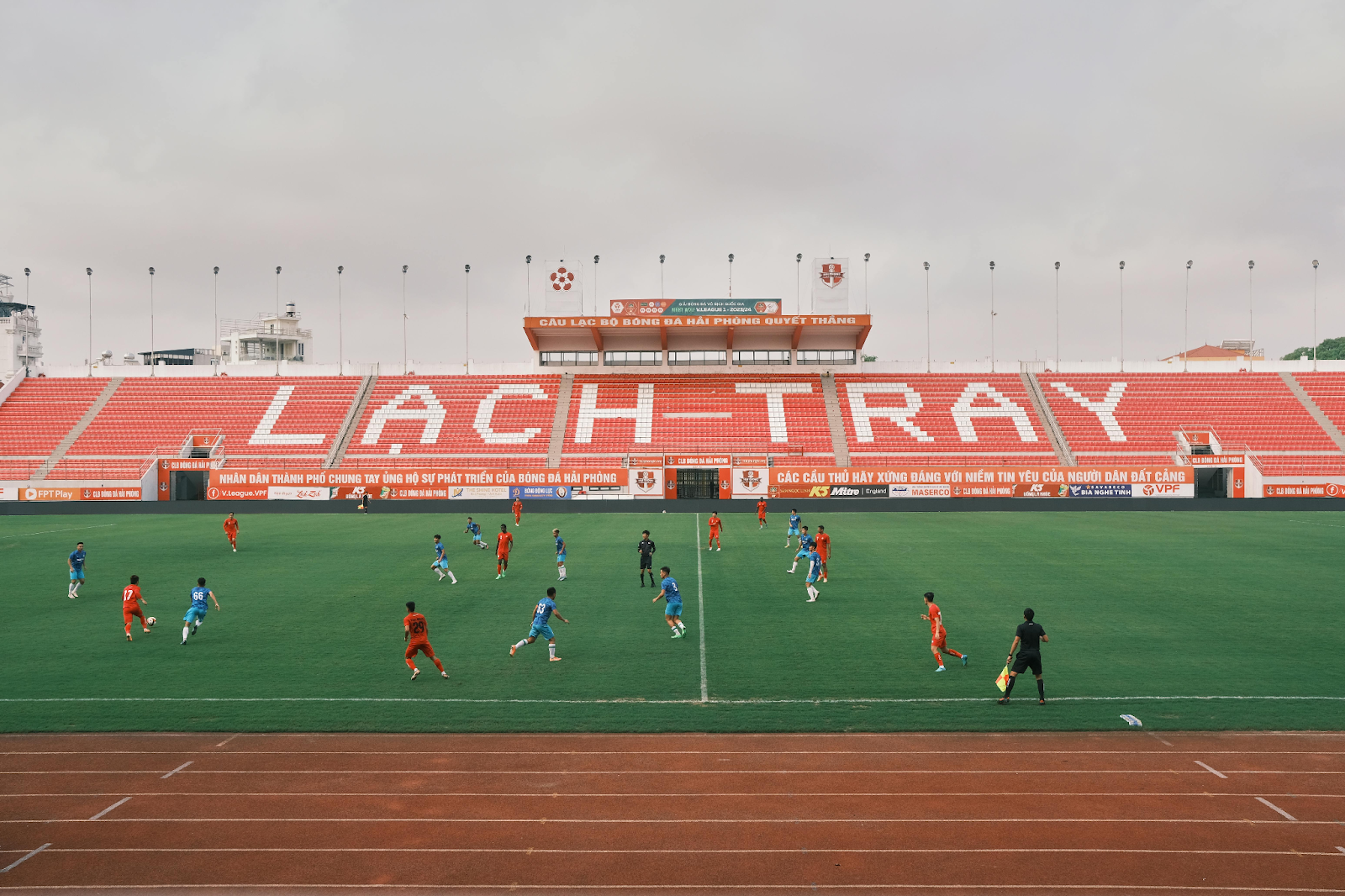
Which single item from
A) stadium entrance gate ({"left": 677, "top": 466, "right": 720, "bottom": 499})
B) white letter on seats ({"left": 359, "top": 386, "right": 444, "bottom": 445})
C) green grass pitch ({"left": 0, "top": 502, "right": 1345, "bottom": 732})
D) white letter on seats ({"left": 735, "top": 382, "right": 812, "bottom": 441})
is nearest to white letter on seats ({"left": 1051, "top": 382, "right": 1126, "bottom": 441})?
white letter on seats ({"left": 735, "top": 382, "right": 812, "bottom": 441})

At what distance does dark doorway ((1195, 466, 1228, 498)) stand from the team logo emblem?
86.9 ft

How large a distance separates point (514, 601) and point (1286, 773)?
13.9 metres

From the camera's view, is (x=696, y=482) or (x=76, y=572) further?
(x=696, y=482)

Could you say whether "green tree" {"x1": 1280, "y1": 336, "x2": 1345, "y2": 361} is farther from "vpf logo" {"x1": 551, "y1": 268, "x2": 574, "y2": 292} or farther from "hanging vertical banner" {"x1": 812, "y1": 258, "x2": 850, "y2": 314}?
"vpf logo" {"x1": 551, "y1": 268, "x2": 574, "y2": 292}

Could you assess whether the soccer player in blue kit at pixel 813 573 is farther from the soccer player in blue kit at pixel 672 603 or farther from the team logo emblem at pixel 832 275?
the team logo emblem at pixel 832 275

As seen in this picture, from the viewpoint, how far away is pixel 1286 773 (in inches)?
346

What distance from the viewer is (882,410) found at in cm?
5547

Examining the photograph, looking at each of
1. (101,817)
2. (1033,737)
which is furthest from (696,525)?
(101,817)

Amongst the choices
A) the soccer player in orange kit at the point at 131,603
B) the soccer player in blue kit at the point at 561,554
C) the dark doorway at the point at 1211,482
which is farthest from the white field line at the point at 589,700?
the dark doorway at the point at 1211,482

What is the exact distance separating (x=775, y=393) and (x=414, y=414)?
26.7 m

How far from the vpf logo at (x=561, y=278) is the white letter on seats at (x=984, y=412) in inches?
1188

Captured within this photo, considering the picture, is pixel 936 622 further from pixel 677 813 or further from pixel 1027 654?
pixel 677 813

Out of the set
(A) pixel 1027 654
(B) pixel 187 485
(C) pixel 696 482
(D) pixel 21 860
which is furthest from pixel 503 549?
(B) pixel 187 485

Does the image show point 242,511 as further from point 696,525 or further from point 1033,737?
point 1033,737
